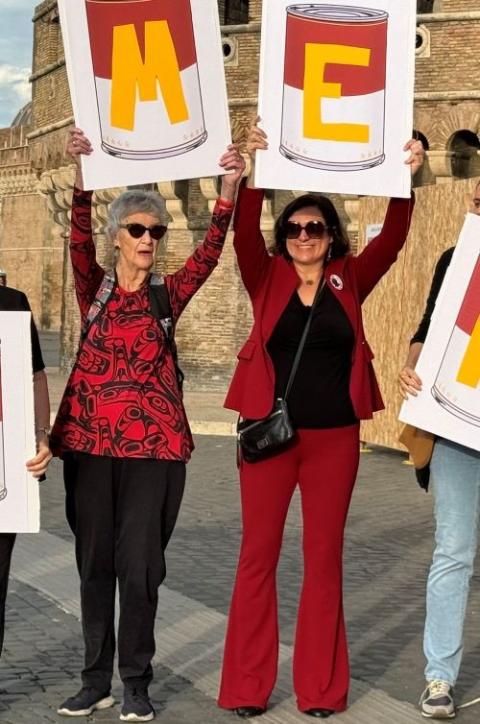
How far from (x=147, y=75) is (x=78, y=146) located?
399mm

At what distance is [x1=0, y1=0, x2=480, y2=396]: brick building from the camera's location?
21703mm

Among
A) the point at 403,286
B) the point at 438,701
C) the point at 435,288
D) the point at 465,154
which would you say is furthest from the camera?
the point at 465,154

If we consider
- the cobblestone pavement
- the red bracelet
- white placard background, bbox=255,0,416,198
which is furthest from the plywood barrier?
the red bracelet

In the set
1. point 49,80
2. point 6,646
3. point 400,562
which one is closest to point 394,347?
point 400,562

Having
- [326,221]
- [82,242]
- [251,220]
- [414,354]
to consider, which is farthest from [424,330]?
[82,242]

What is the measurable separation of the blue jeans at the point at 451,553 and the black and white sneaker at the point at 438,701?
3cm

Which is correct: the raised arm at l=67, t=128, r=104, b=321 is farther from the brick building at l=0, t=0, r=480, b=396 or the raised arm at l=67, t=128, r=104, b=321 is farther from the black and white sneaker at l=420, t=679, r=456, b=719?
the brick building at l=0, t=0, r=480, b=396

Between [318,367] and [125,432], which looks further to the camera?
[318,367]

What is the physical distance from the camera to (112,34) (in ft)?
17.7

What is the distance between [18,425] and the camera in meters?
5.05

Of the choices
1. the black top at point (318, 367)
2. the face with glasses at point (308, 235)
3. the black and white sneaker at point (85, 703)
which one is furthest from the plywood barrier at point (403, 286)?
the black and white sneaker at point (85, 703)

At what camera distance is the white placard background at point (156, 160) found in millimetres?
5297

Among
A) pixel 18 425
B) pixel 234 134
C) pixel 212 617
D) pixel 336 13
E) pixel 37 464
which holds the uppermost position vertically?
pixel 234 134

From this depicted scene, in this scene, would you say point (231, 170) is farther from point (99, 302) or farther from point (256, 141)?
point (99, 302)
